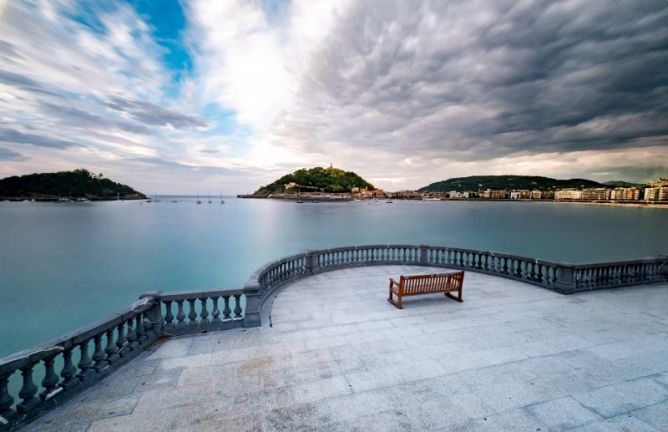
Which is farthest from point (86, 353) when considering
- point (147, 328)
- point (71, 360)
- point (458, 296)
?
point (458, 296)

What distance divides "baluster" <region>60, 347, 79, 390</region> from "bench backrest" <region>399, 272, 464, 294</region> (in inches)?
263

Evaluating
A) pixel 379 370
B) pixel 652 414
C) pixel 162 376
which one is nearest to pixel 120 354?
pixel 162 376

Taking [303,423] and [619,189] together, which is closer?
[303,423]

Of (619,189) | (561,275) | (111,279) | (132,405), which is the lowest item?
(111,279)

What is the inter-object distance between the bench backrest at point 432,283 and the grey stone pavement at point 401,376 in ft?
1.92

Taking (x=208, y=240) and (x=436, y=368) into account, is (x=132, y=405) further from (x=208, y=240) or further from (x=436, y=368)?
(x=208, y=240)

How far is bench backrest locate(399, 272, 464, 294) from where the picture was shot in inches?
300

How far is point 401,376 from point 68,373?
503 cm

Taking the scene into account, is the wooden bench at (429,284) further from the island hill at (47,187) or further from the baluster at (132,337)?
the island hill at (47,187)

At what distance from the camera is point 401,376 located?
4.60 m

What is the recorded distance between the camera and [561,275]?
8.70 meters

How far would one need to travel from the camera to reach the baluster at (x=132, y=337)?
507 cm

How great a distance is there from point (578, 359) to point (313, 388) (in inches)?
194

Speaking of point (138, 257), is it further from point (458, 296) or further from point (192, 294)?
point (458, 296)
